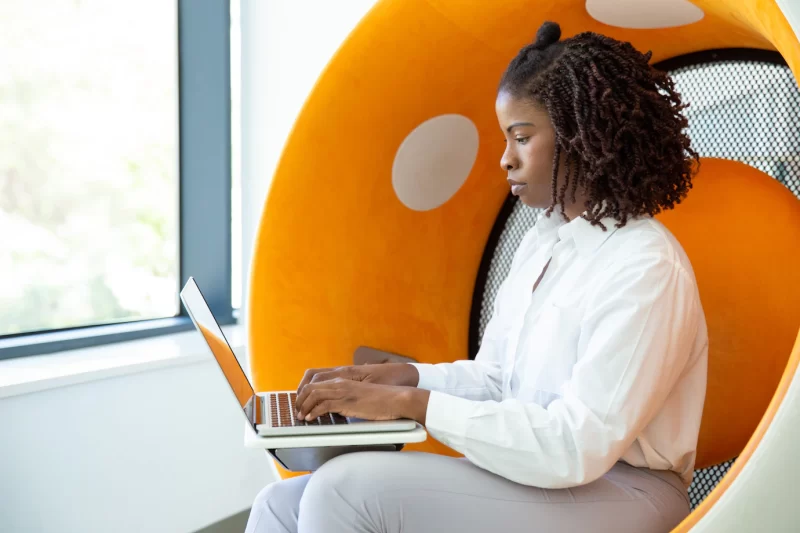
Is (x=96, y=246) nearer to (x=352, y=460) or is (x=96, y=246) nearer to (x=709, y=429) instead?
(x=352, y=460)

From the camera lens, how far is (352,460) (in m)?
0.96

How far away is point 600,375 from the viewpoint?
0.92 m

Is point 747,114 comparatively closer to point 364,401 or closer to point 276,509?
point 364,401

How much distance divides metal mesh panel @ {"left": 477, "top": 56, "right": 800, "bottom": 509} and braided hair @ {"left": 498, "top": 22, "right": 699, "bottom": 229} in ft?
1.08

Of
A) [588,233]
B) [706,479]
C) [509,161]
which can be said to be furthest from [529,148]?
[706,479]

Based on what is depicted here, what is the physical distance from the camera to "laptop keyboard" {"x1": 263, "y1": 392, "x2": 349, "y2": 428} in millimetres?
1017

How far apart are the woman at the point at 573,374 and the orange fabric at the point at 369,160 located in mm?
217

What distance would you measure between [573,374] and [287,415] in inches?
15.7

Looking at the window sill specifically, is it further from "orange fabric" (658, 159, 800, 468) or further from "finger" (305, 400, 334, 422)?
"orange fabric" (658, 159, 800, 468)

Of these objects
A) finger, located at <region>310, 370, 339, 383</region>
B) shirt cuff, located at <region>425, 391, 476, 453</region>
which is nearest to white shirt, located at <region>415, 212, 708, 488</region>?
shirt cuff, located at <region>425, 391, 476, 453</region>

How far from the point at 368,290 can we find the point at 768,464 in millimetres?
900

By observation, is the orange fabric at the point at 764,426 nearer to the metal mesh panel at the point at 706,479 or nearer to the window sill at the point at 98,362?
the metal mesh panel at the point at 706,479

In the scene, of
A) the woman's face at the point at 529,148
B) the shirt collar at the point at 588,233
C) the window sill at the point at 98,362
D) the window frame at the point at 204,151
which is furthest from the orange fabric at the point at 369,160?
the window frame at the point at 204,151

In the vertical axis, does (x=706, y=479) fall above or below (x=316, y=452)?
below
